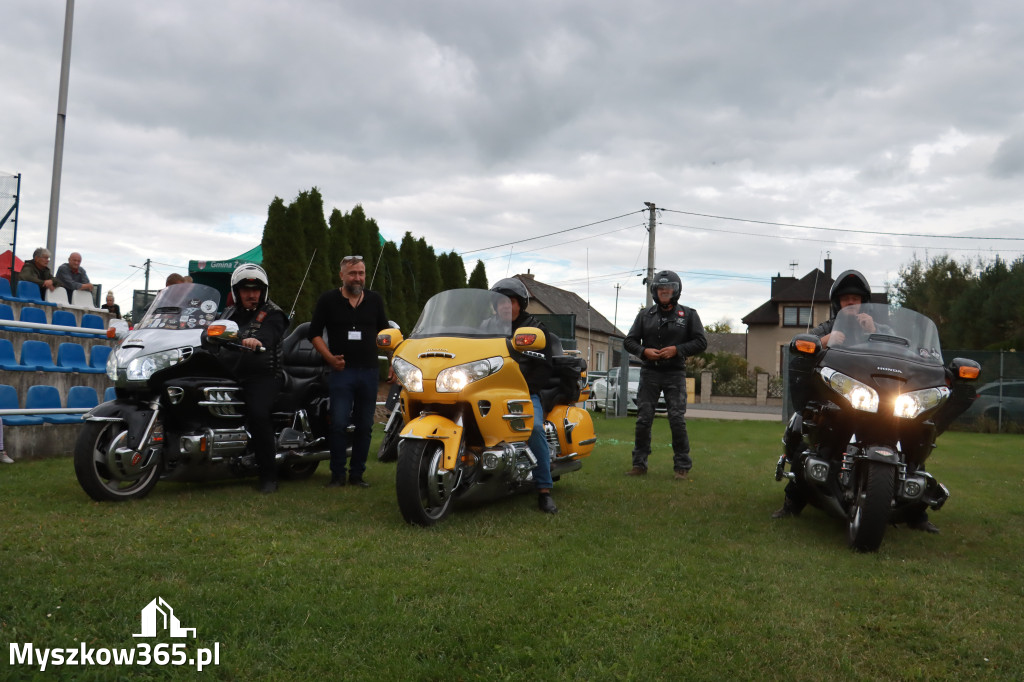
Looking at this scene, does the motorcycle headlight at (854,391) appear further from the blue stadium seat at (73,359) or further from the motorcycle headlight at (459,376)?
the blue stadium seat at (73,359)

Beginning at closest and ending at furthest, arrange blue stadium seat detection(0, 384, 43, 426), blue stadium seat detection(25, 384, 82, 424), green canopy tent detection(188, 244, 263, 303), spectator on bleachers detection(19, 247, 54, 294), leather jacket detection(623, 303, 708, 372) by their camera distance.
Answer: blue stadium seat detection(0, 384, 43, 426) → blue stadium seat detection(25, 384, 82, 424) → leather jacket detection(623, 303, 708, 372) → spectator on bleachers detection(19, 247, 54, 294) → green canopy tent detection(188, 244, 263, 303)

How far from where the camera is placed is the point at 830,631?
11.1ft

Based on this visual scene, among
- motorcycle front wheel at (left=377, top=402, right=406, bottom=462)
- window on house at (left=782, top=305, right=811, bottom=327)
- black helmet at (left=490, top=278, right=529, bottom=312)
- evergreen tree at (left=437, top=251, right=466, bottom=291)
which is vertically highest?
window on house at (left=782, top=305, right=811, bottom=327)

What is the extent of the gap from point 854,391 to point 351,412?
13.3 feet

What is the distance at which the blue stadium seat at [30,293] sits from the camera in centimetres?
991

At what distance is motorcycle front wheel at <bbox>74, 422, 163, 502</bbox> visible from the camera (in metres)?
5.35

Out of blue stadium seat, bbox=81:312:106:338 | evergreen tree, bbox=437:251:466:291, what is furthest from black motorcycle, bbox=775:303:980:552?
evergreen tree, bbox=437:251:466:291

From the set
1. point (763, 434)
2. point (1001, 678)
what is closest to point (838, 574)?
point (1001, 678)

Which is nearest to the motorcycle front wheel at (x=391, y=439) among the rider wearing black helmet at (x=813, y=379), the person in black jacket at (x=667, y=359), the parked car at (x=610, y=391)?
the person in black jacket at (x=667, y=359)

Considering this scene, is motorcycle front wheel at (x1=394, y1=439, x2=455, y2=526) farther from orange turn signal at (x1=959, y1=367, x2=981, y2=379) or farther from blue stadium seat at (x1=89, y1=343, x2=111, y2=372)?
Answer: blue stadium seat at (x1=89, y1=343, x2=111, y2=372)

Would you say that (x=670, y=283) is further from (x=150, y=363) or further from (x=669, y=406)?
(x=150, y=363)

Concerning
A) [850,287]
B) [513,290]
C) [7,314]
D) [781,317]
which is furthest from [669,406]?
[781,317]

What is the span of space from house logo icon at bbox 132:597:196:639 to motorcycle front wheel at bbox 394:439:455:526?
72.4 inches

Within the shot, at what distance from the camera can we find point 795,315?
54.6 meters
